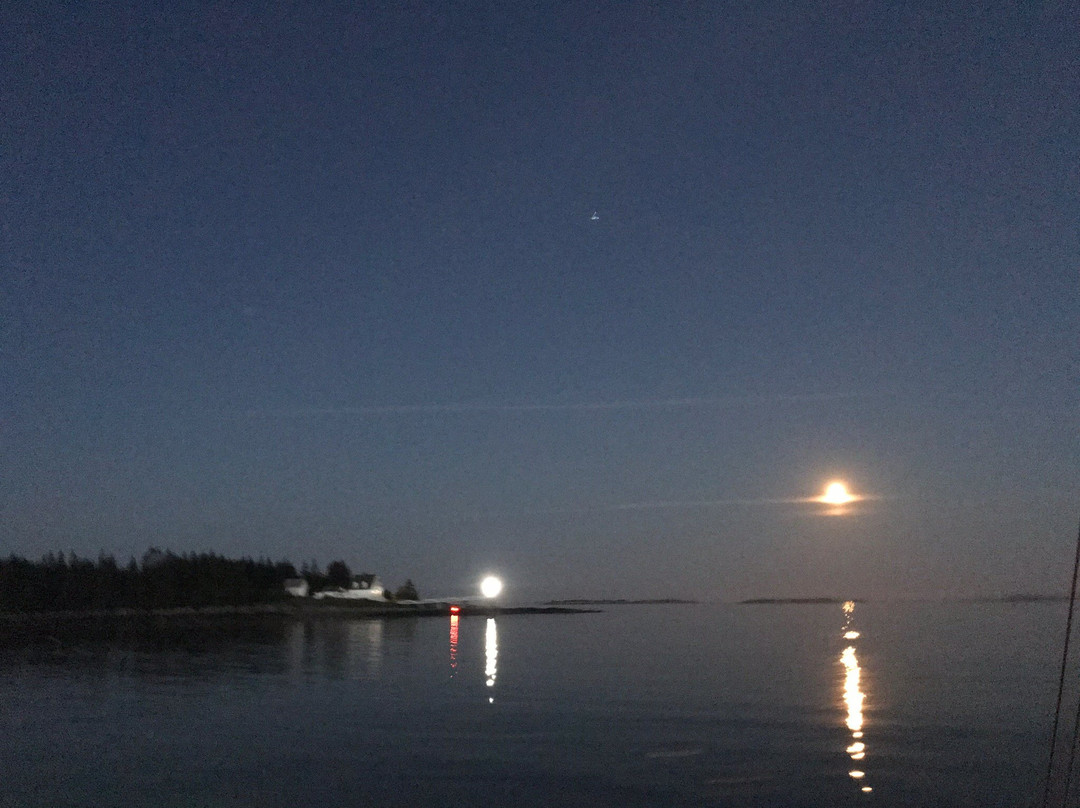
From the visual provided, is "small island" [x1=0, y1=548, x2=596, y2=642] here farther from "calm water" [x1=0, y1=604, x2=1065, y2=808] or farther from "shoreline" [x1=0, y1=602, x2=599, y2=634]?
"calm water" [x1=0, y1=604, x2=1065, y2=808]

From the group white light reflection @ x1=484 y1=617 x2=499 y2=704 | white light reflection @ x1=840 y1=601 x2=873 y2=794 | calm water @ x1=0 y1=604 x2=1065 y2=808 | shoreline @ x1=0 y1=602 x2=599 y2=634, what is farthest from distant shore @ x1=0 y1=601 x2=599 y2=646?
white light reflection @ x1=840 y1=601 x2=873 y2=794

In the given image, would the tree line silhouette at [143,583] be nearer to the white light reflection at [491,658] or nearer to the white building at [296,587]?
the white building at [296,587]

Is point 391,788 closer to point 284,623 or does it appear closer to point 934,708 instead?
point 934,708

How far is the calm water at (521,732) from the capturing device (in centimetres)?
2461

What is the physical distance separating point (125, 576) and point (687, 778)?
154496 mm

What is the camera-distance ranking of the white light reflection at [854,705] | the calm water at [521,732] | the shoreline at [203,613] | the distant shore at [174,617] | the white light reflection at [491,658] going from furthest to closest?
1. the shoreline at [203,613]
2. the distant shore at [174,617]
3. the white light reflection at [491,658]
4. the white light reflection at [854,705]
5. the calm water at [521,732]

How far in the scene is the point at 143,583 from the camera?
528 feet

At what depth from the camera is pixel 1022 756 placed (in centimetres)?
3067

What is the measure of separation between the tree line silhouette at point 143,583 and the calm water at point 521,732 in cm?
8554

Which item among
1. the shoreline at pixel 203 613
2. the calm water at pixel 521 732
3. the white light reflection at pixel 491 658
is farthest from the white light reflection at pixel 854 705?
the shoreline at pixel 203 613

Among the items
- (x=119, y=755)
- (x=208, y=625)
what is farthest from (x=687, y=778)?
(x=208, y=625)

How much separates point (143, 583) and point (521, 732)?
144m

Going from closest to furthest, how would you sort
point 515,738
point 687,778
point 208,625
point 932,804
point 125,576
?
point 932,804 < point 687,778 < point 515,738 < point 208,625 < point 125,576

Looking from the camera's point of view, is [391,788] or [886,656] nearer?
[391,788]
